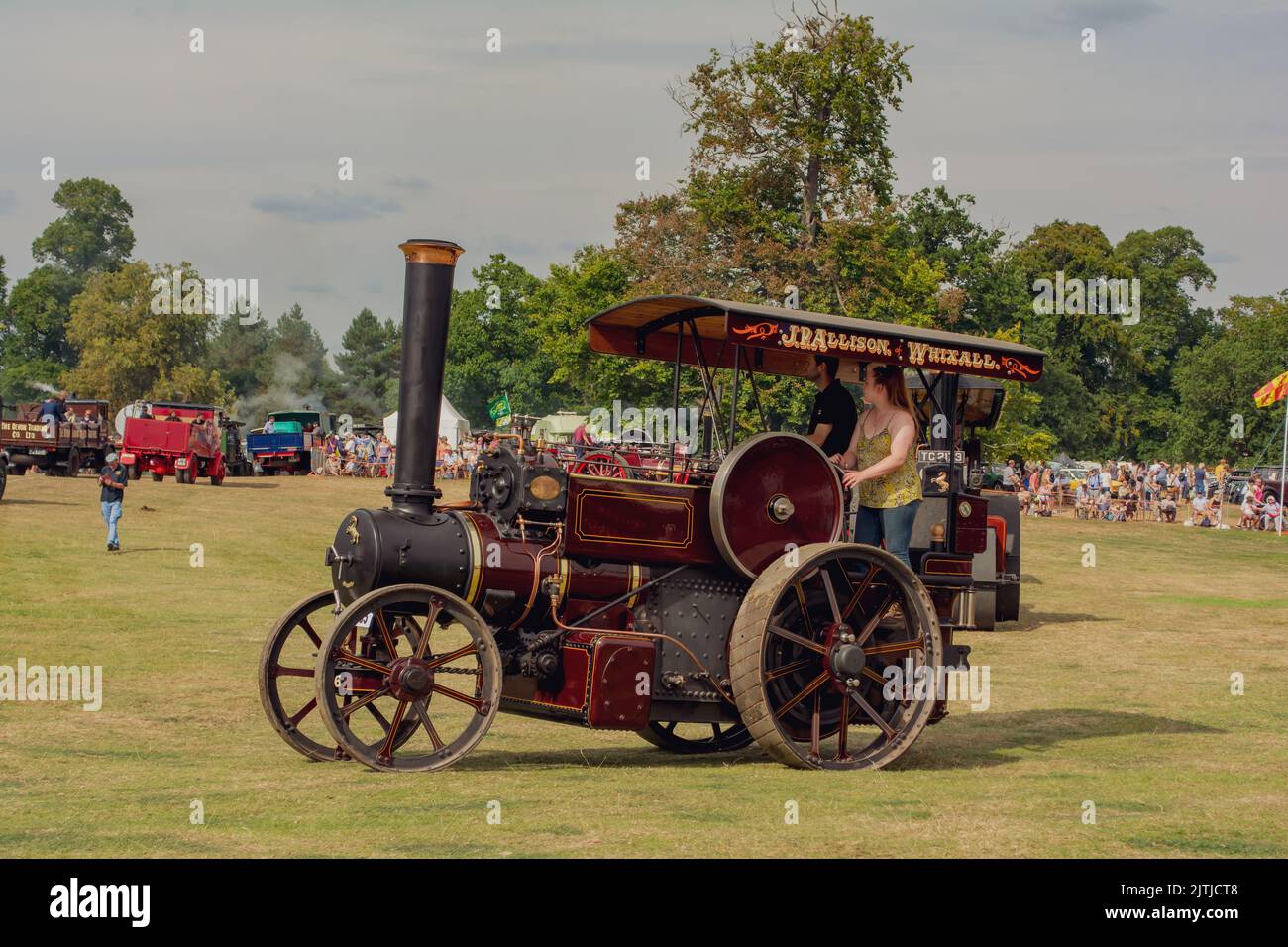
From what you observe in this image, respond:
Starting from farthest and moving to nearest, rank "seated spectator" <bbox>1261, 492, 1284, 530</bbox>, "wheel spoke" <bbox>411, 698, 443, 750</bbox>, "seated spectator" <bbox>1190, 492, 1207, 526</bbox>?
"seated spectator" <bbox>1190, 492, 1207, 526</bbox> < "seated spectator" <bbox>1261, 492, 1284, 530</bbox> < "wheel spoke" <bbox>411, 698, 443, 750</bbox>

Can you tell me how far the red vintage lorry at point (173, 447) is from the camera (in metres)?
45.3

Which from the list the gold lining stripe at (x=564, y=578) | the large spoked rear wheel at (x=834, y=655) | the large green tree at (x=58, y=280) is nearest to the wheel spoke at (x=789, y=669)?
the large spoked rear wheel at (x=834, y=655)

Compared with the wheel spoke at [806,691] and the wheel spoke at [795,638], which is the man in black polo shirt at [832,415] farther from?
the wheel spoke at [806,691]

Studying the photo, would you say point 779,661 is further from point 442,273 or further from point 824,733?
point 442,273

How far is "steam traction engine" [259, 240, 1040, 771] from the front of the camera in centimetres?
933

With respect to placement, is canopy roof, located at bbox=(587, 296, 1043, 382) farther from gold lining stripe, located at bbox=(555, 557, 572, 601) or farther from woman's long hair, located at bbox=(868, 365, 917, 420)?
gold lining stripe, located at bbox=(555, 557, 572, 601)

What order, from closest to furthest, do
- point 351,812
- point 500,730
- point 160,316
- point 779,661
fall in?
point 351,812 < point 779,661 < point 500,730 < point 160,316

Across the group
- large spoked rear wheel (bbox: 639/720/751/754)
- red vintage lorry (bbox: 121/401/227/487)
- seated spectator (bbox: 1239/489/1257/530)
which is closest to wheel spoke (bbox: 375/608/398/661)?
large spoked rear wheel (bbox: 639/720/751/754)

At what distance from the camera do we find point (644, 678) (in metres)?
9.68

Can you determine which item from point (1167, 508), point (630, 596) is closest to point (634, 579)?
point (630, 596)

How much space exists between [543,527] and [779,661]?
1.75 meters

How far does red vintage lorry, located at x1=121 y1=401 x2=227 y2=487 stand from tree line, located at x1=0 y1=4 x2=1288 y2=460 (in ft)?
39.9

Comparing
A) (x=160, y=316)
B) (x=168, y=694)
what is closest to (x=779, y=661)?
(x=168, y=694)

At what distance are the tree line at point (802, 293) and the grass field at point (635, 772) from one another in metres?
3.73
